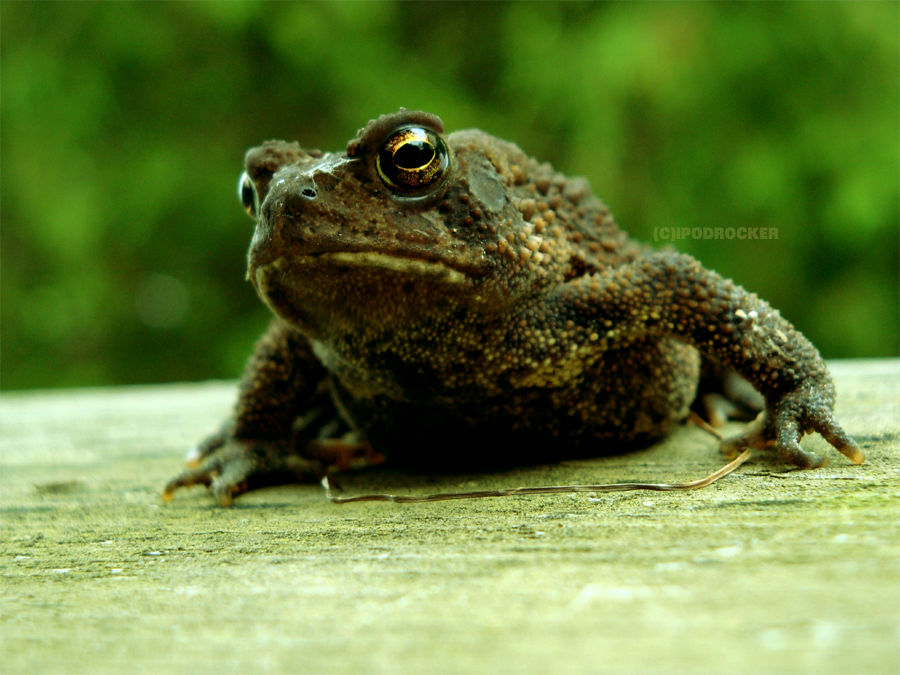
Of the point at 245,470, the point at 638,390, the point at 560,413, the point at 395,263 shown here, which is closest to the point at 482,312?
the point at 395,263

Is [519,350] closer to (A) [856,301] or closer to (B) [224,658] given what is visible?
(B) [224,658]

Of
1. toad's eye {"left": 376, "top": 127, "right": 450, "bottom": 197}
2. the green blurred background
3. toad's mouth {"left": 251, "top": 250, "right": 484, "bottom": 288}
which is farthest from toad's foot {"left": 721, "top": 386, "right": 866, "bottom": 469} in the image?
the green blurred background

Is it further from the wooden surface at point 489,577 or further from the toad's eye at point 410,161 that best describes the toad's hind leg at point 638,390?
the toad's eye at point 410,161

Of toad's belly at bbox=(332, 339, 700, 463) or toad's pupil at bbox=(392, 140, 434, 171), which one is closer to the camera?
toad's pupil at bbox=(392, 140, 434, 171)

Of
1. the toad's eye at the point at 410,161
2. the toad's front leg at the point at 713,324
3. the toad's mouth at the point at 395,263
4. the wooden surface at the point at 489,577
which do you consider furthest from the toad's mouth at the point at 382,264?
the wooden surface at the point at 489,577

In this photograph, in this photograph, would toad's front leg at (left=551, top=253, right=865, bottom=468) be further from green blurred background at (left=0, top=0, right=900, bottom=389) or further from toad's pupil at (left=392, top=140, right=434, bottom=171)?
green blurred background at (left=0, top=0, right=900, bottom=389)
